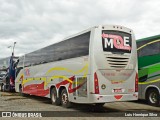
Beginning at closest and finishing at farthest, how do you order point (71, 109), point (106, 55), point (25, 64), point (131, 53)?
point (106, 55) → point (131, 53) → point (71, 109) → point (25, 64)

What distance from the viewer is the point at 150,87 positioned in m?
15.2

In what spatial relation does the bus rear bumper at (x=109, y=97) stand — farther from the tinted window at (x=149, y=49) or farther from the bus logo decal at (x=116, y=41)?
the tinted window at (x=149, y=49)

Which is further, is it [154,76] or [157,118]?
[154,76]

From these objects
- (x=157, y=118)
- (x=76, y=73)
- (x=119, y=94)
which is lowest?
(x=157, y=118)

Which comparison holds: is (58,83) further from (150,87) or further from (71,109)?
(150,87)

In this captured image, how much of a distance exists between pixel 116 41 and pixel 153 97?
183 inches

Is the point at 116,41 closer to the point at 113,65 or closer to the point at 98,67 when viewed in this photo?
the point at 113,65

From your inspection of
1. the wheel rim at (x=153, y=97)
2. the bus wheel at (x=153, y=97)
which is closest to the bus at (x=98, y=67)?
the bus wheel at (x=153, y=97)

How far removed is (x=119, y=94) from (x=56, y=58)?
14.5ft

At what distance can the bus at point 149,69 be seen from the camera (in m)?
14.6

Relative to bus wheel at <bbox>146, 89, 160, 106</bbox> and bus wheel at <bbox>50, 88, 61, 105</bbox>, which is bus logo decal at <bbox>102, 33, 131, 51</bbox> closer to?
bus wheel at <bbox>146, 89, 160, 106</bbox>

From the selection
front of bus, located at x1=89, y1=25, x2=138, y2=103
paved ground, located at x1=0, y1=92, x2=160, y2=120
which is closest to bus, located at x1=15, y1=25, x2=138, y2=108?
front of bus, located at x1=89, y1=25, x2=138, y2=103

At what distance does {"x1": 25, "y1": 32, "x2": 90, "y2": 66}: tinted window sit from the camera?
40.0 feet

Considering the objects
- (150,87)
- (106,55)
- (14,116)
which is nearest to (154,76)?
(150,87)
